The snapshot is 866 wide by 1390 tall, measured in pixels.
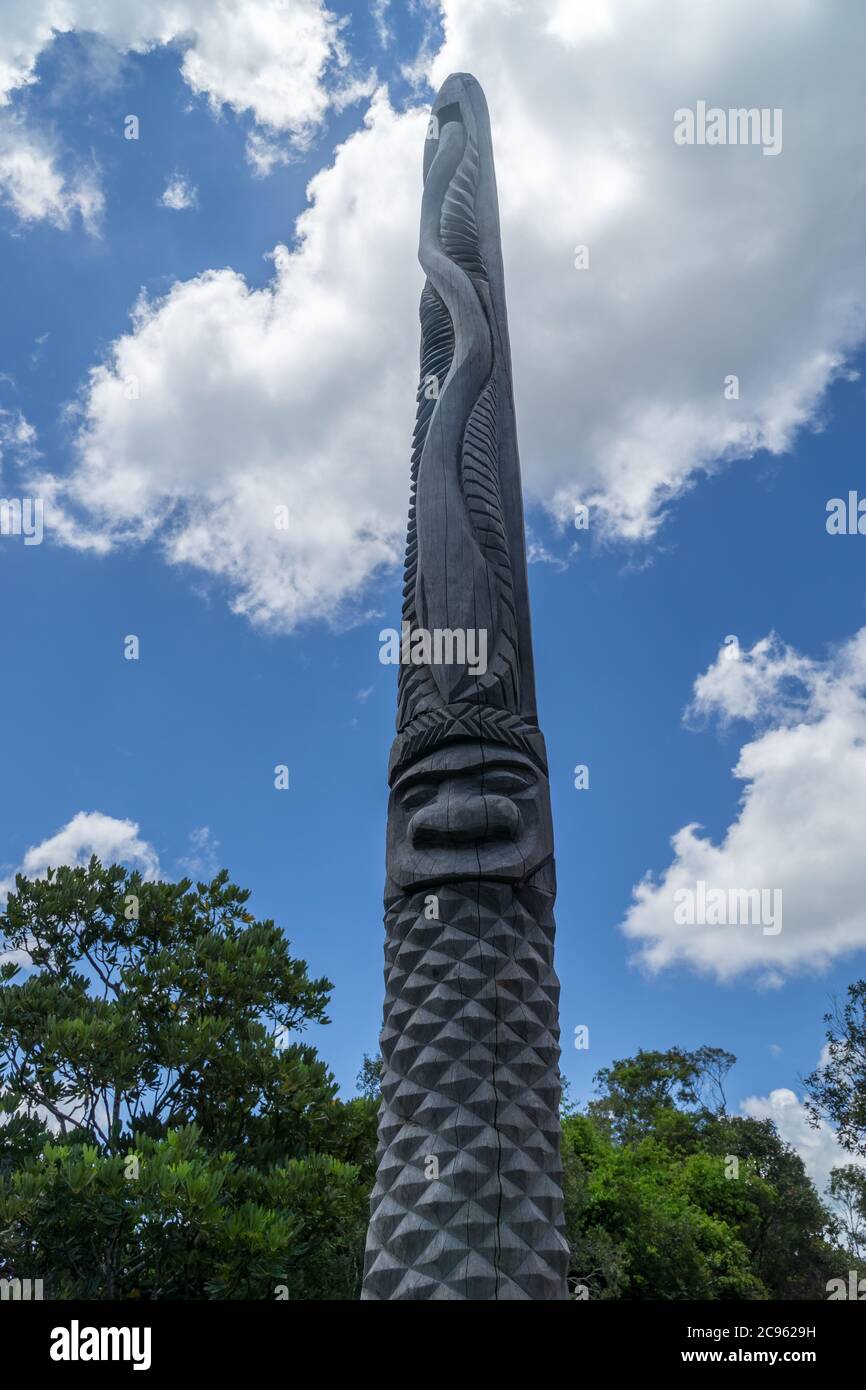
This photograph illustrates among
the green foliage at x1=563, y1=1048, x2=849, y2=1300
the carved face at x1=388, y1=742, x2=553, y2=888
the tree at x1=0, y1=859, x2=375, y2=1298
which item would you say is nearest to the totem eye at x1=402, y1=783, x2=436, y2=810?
the carved face at x1=388, y1=742, x2=553, y2=888

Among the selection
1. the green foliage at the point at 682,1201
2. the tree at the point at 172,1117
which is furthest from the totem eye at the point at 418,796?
the green foliage at the point at 682,1201

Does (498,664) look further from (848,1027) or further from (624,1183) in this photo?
(848,1027)

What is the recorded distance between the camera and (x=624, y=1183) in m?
18.1

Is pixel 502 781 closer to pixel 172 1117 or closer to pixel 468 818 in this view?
pixel 468 818

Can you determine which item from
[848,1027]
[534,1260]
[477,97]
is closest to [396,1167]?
[534,1260]

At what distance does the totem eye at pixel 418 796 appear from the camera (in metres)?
5.09

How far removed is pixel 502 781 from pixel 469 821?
322 mm

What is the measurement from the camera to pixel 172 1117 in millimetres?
8812

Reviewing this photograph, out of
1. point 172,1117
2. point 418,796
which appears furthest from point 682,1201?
point 418,796

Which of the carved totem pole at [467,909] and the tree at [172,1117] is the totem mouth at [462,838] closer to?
the carved totem pole at [467,909]

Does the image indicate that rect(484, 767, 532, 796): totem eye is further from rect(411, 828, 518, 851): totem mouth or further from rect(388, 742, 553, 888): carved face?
rect(411, 828, 518, 851): totem mouth

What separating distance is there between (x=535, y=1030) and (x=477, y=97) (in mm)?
7978

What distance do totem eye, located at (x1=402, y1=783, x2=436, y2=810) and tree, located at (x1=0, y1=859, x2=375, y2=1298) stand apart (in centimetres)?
311

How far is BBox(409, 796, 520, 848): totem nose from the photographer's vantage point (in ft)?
15.6
